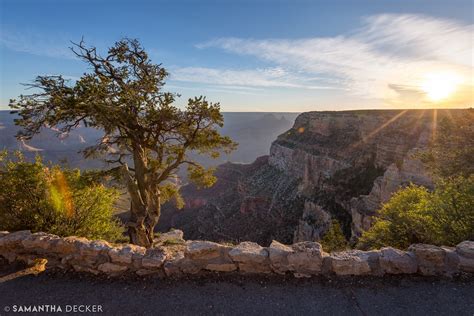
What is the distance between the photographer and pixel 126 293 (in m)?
6.68

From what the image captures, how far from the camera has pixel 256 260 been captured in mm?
7277

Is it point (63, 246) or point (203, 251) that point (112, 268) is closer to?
point (63, 246)

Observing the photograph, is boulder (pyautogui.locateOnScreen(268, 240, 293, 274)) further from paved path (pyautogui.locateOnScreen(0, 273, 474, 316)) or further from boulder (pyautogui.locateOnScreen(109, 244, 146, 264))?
boulder (pyautogui.locateOnScreen(109, 244, 146, 264))

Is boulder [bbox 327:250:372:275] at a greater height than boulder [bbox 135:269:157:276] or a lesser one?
greater

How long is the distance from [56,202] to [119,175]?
518 cm

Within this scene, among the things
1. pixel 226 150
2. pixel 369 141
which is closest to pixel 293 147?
pixel 369 141

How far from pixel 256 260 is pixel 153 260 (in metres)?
2.61

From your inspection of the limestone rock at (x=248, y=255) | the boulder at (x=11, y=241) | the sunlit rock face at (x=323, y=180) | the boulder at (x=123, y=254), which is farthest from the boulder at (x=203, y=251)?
the sunlit rock face at (x=323, y=180)

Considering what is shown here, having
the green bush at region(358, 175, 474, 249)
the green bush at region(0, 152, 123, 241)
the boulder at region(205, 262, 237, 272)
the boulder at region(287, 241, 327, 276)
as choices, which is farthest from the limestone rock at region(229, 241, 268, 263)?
the green bush at region(0, 152, 123, 241)

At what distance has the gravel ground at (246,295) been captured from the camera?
616 centimetres

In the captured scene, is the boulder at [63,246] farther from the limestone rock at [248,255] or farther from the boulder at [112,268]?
the limestone rock at [248,255]

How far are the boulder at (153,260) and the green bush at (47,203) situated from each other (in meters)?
4.79

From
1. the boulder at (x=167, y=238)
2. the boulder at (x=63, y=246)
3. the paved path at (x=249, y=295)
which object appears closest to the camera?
the paved path at (x=249, y=295)

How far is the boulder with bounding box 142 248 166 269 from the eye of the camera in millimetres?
7277
